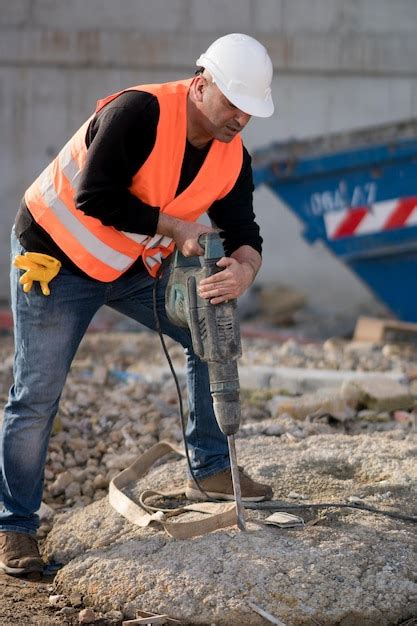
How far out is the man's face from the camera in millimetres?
3537

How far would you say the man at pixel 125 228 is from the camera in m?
3.52

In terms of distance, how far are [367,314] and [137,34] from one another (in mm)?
3492

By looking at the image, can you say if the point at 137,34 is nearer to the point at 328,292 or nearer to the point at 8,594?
the point at 328,292

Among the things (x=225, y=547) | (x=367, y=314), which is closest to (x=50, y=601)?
(x=225, y=547)

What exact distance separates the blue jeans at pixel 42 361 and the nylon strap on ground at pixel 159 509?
342 millimetres

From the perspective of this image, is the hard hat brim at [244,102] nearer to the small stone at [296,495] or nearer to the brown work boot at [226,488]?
the brown work boot at [226,488]

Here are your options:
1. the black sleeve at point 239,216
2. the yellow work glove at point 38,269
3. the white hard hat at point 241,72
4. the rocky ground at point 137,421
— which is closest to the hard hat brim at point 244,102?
the white hard hat at point 241,72

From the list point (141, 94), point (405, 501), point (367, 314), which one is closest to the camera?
point (141, 94)

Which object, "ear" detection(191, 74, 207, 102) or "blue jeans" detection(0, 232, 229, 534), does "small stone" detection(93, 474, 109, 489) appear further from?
"ear" detection(191, 74, 207, 102)

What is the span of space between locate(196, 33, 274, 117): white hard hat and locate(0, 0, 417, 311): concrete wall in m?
6.85

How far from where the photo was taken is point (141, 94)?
353 cm

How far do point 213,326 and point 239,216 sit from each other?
0.55m

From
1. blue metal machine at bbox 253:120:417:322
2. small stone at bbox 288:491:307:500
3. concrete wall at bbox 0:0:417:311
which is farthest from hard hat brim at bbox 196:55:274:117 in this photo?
concrete wall at bbox 0:0:417:311

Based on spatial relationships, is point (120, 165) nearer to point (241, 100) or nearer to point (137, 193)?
point (137, 193)
